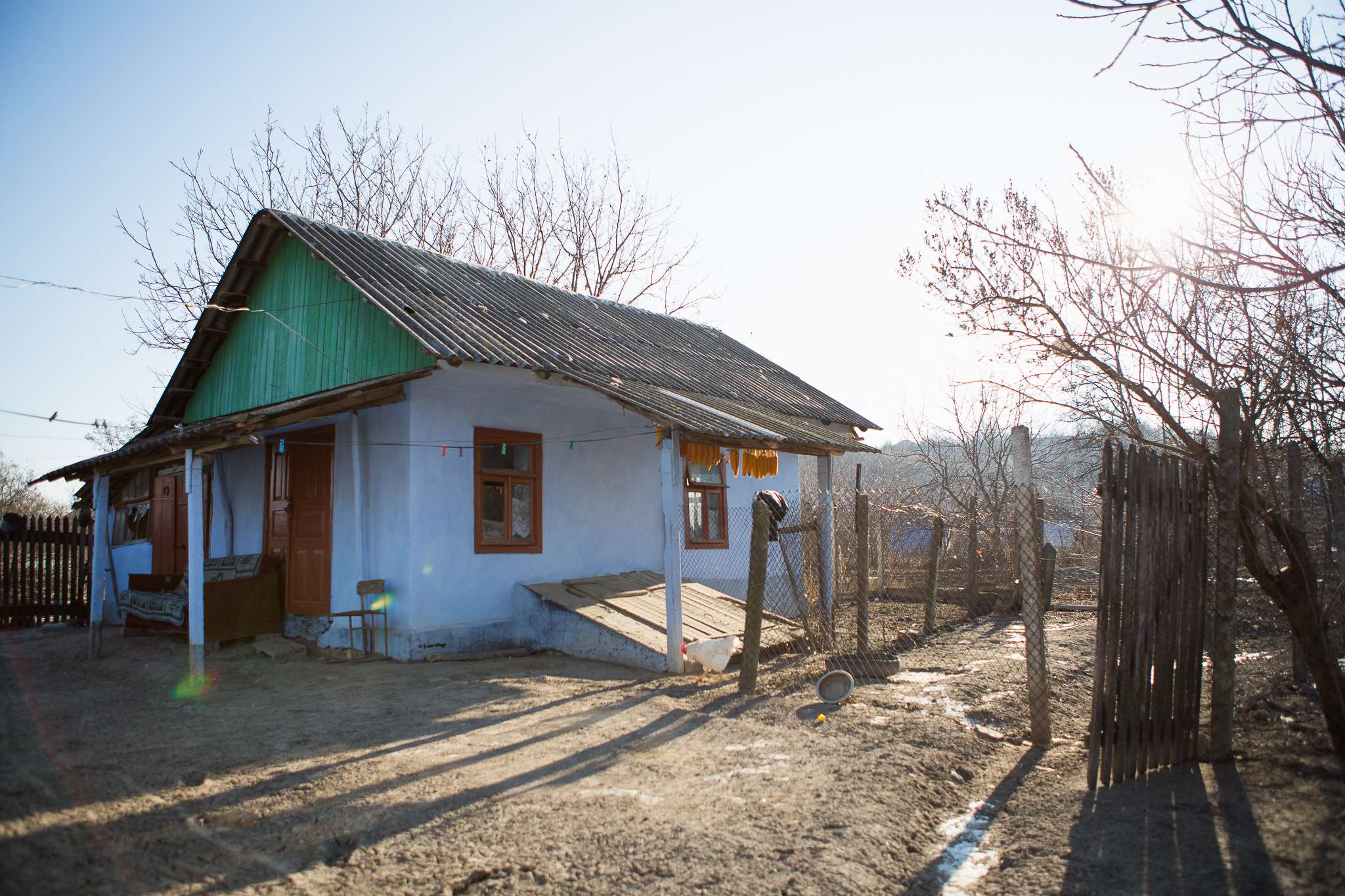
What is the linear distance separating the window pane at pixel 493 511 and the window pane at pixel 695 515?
3.53 metres

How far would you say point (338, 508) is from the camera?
35.0 feet

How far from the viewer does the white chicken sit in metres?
8.70

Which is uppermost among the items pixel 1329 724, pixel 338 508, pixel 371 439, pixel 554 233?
pixel 554 233

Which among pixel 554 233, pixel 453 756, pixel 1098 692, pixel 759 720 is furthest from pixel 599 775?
pixel 554 233

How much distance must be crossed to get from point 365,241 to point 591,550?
6.03 m

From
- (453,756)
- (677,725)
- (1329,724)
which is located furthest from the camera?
(677,725)

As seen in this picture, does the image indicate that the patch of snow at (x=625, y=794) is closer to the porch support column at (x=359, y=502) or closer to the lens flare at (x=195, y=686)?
the lens flare at (x=195, y=686)

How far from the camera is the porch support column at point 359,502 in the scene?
398 inches

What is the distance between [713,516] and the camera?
1386 cm

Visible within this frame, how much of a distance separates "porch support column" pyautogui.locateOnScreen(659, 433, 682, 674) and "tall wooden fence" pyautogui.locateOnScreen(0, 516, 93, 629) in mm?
12569

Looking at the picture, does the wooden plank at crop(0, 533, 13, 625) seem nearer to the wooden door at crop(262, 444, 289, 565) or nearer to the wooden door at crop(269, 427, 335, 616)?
the wooden door at crop(262, 444, 289, 565)

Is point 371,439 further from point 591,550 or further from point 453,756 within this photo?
point 453,756

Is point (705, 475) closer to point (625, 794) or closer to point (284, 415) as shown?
point (284, 415)

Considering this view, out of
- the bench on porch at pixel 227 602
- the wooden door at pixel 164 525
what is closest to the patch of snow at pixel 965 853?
the bench on porch at pixel 227 602
